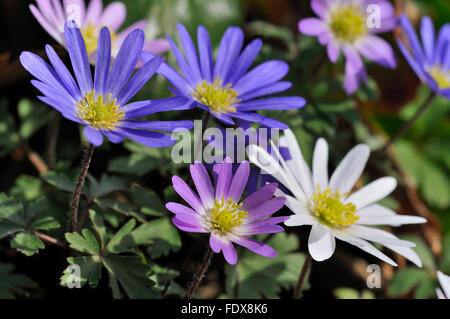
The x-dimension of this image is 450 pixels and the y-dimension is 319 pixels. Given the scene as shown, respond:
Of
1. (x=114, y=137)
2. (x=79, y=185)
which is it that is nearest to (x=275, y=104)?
(x=114, y=137)

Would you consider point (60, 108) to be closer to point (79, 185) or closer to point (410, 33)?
point (79, 185)

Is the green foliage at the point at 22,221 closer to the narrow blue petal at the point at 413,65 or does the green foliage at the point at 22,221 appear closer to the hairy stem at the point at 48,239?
the hairy stem at the point at 48,239

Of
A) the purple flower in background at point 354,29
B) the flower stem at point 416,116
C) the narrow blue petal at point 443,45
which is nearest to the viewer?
the purple flower in background at point 354,29

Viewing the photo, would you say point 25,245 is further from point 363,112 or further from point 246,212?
point 363,112

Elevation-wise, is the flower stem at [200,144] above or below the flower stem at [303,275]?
above

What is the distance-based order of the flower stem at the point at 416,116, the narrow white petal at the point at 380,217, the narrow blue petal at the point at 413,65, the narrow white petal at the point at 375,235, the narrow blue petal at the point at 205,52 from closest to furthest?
the narrow white petal at the point at 375,235
the narrow white petal at the point at 380,217
the narrow blue petal at the point at 205,52
the narrow blue petal at the point at 413,65
the flower stem at the point at 416,116

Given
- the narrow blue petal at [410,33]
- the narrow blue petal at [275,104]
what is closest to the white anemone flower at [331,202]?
the narrow blue petal at [275,104]

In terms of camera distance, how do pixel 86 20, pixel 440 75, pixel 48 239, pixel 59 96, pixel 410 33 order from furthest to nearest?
pixel 440 75 < pixel 410 33 < pixel 86 20 < pixel 48 239 < pixel 59 96
